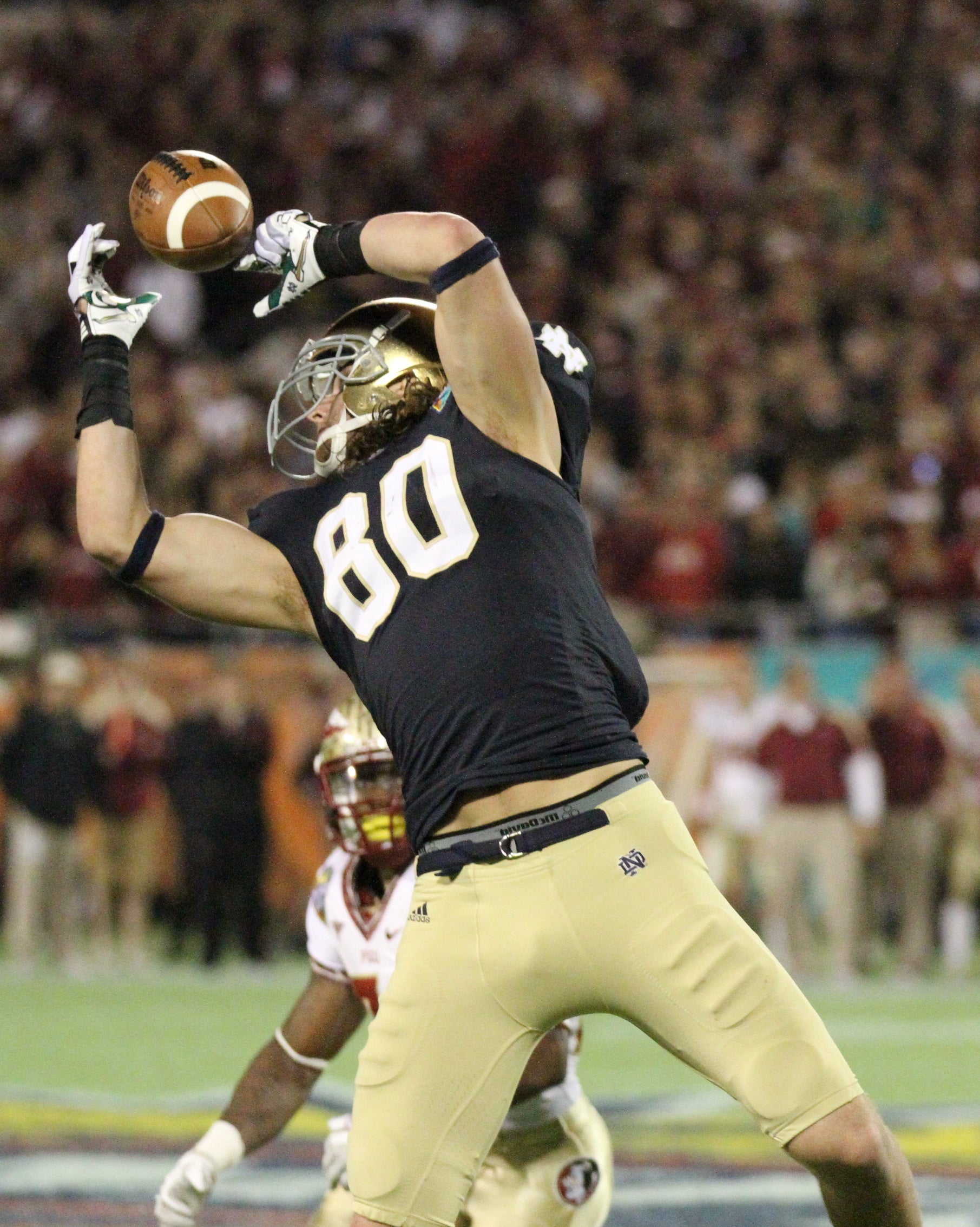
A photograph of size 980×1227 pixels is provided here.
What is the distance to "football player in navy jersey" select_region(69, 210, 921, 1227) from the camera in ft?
9.15

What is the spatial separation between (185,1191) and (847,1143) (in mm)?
1274

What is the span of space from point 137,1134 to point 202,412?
6957 millimetres

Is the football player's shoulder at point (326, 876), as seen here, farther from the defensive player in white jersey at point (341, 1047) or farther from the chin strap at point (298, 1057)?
the chin strap at point (298, 1057)

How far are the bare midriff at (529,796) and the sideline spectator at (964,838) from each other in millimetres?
7690

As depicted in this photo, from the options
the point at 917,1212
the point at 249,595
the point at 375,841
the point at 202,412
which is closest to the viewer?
the point at 917,1212

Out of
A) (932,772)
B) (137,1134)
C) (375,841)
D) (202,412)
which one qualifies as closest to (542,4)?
(202,412)

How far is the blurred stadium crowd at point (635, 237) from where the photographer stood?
35.6ft

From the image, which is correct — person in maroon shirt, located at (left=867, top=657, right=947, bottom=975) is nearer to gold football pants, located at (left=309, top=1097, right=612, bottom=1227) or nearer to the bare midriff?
gold football pants, located at (left=309, top=1097, right=612, bottom=1227)

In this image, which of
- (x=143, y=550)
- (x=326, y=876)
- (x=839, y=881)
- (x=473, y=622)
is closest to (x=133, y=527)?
(x=143, y=550)

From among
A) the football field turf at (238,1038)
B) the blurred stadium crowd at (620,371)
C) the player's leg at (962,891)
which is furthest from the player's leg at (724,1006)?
the player's leg at (962,891)

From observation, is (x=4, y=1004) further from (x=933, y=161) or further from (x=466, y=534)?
(x=933, y=161)

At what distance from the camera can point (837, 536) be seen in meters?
10.7

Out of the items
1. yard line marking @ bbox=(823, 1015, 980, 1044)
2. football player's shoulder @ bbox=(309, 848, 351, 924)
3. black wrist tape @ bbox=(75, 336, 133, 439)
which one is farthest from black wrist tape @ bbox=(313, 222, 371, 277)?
yard line marking @ bbox=(823, 1015, 980, 1044)

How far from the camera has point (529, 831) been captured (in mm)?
2877
